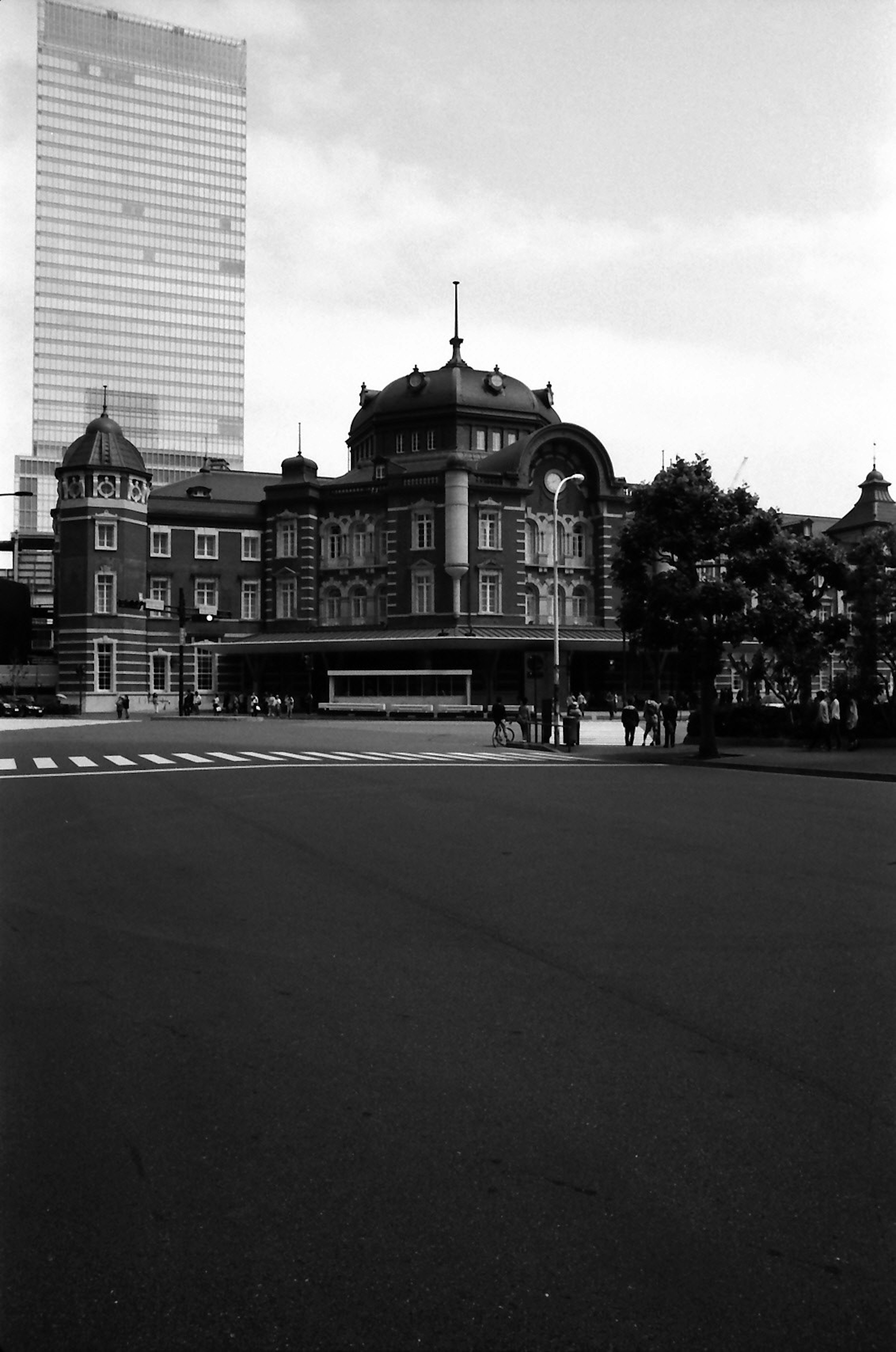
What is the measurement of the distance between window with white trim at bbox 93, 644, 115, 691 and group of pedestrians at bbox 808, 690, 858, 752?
48.7m

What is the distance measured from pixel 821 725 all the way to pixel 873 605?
16.5ft

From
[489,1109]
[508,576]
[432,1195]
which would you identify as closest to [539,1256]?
[432,1195]

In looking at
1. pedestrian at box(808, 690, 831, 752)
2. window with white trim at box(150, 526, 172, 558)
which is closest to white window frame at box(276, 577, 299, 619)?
window with white trim at box(150, 526, 172, 558)

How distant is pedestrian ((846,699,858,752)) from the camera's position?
1302 inches

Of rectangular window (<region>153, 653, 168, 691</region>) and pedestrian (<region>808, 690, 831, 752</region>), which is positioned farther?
rectangular window (<region>153, 653, 168, 691</region>)

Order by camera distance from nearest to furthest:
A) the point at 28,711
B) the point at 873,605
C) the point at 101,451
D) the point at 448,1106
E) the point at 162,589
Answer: the point at 448,1106
the point at 873,605
the point at 28,711
the point at 101,451
the point at 162,589

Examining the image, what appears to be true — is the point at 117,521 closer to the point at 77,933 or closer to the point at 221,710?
the point at 221,710

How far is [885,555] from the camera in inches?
1419

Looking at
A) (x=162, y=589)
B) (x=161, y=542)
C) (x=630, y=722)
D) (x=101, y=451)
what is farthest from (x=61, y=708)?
(x=630, y=722)

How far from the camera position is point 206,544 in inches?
3019

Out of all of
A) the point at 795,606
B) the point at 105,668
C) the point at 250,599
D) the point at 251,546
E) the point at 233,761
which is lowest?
the point at 233,761

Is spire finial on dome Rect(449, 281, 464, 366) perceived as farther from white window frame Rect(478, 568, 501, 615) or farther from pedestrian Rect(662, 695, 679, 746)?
pedestrian Rect(662, 695, 679, 746)

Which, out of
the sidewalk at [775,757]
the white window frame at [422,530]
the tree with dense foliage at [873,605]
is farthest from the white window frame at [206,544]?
the tree with dense foliage at [873,605]

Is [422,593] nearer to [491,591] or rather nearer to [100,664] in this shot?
[491,591]
